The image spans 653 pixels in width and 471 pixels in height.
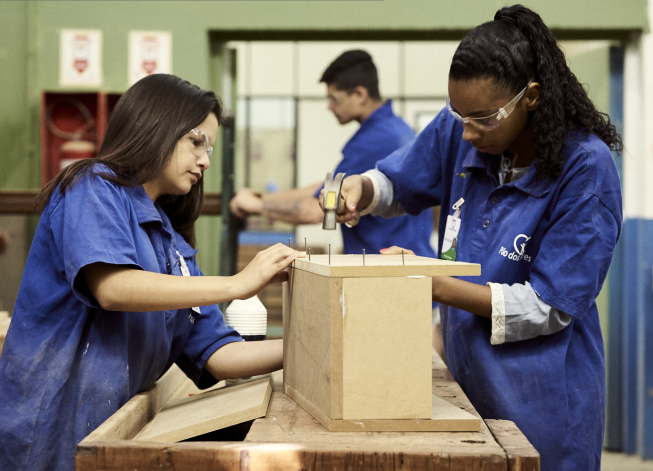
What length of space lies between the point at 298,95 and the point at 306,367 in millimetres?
5625

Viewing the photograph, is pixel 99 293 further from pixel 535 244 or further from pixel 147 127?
pixel 535 244

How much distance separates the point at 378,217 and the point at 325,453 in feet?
5.93

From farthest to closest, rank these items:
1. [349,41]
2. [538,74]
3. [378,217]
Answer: [349,41] → [378,217] → [538,74]

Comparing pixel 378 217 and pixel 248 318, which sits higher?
pixel 378 217

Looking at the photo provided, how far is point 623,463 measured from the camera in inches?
136

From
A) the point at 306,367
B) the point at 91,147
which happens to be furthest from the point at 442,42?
the point at 306,367

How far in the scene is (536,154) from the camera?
1.32 metres

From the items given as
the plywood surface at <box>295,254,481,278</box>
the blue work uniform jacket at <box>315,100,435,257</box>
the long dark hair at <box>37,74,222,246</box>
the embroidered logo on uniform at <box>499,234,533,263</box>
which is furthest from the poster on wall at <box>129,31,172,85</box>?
the plywood surface at <box>295,254,481,278</box>

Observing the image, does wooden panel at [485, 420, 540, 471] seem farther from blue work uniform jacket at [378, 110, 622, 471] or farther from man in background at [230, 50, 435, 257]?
man in background at [230, 50, 435, 257]

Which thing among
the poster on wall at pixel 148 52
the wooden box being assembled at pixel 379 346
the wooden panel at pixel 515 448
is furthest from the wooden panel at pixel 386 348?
the poster on wall at pixel 148 52

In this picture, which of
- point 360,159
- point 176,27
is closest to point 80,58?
point 176,27

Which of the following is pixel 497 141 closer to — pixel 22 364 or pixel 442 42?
pixel 22 364

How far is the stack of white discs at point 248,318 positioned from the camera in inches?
64.8

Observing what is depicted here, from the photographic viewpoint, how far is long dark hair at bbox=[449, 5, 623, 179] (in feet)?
4.27
